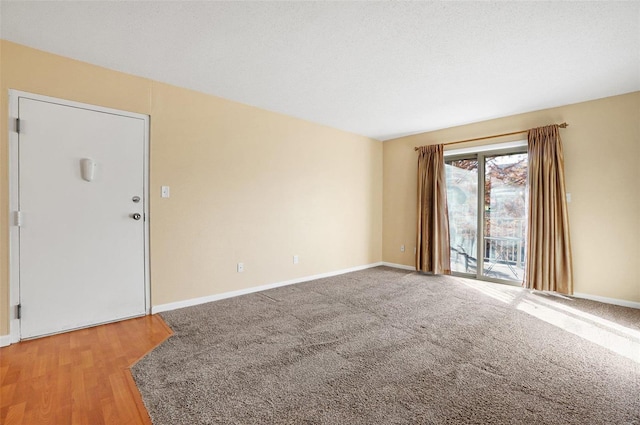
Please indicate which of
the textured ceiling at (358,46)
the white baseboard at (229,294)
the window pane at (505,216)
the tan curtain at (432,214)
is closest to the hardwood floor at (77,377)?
the white baseboard at (229,294)

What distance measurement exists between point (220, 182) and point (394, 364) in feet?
8.92

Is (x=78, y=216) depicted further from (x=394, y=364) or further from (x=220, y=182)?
(x=394, y=364)

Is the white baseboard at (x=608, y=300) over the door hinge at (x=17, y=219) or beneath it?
beneath

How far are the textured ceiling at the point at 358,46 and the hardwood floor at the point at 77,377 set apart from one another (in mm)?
2473

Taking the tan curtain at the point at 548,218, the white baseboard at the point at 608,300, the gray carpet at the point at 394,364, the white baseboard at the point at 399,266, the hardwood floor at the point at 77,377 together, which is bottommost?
the hardwood floor at the point at 77,377

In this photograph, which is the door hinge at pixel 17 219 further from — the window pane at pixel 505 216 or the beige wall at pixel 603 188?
the beige wall at pixel 603 188

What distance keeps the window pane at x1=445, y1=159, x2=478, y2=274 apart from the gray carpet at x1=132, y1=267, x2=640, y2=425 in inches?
53.0

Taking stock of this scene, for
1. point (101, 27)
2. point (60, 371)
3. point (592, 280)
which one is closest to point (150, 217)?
point (60, 371)

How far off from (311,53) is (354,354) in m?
2.52

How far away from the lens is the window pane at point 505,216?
4254mm

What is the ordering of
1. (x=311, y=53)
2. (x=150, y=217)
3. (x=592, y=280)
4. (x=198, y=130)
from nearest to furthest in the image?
1. (x=311, y=53)
2. (x=150, y=217)
3. (x=198, y=130)
4. (x=592, y=280)

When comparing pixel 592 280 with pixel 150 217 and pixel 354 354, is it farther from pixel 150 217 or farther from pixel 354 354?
pixel 150 217

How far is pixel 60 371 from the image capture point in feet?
6.62

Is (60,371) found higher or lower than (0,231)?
lower
